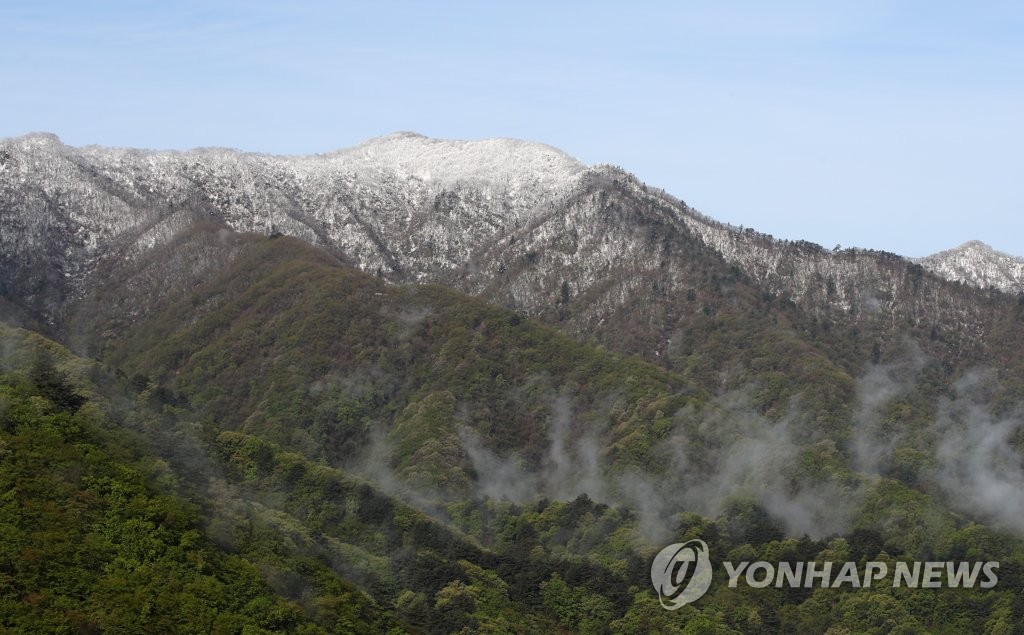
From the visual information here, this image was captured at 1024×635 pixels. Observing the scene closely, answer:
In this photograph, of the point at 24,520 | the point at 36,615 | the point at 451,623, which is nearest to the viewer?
the point at 36,615

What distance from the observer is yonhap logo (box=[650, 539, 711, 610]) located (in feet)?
578

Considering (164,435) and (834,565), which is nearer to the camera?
(164,435)

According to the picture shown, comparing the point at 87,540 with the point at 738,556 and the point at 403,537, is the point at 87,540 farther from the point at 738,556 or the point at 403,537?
the point at 738,556

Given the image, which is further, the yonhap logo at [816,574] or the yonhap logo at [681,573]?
the yonhap logo at [816,574]

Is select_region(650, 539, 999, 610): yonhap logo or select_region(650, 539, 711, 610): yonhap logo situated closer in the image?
select_region(650, 539, 711, 610): yonhap logo

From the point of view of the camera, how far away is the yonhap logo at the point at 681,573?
578 feet

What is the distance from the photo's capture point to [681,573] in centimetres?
18300

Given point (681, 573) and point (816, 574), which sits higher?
point (816, 574)

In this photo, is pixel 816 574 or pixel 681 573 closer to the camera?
pixel 816 574

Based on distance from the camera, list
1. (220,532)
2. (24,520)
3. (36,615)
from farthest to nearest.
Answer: (220,532), (24,520), (36,615)

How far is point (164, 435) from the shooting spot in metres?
161

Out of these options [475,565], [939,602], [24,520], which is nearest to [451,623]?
[475,565]

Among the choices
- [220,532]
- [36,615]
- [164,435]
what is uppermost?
[164,435]

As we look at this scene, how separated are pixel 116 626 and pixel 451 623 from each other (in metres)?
46.4
